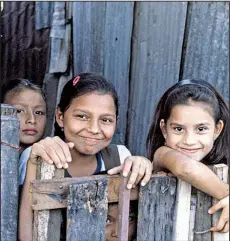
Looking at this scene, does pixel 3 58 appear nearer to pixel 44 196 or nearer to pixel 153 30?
pixel 153 30

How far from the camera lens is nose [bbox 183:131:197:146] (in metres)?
2.78

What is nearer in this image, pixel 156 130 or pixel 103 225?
pixel 103 225

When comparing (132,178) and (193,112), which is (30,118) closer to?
(193,112)

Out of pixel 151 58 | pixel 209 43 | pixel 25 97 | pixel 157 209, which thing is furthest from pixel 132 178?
pixel 151 58

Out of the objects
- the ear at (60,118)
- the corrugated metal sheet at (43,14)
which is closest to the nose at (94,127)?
the ear at (60,118)

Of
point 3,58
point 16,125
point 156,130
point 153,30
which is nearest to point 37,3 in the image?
point 3,58

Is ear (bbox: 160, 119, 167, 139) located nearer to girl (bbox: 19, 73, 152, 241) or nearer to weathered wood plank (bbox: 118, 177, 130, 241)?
girl (bbox: 19, 73, 152, 241)

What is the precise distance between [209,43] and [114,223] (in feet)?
6.72

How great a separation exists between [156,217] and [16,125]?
0.73 metres

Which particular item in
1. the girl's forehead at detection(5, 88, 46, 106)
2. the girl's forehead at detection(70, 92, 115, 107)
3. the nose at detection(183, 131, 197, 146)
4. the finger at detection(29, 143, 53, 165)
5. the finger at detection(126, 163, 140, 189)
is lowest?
the finger at detection(126, 163, 140, 189)

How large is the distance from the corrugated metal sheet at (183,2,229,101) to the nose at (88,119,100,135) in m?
1.48

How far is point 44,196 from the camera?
203cm

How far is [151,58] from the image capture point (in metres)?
4.27

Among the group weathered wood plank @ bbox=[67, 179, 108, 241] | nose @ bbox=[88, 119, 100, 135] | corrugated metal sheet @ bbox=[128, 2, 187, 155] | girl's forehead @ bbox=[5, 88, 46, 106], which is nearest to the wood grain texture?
weathered wood plank @ bbox=[67, 179, 108, 241]
